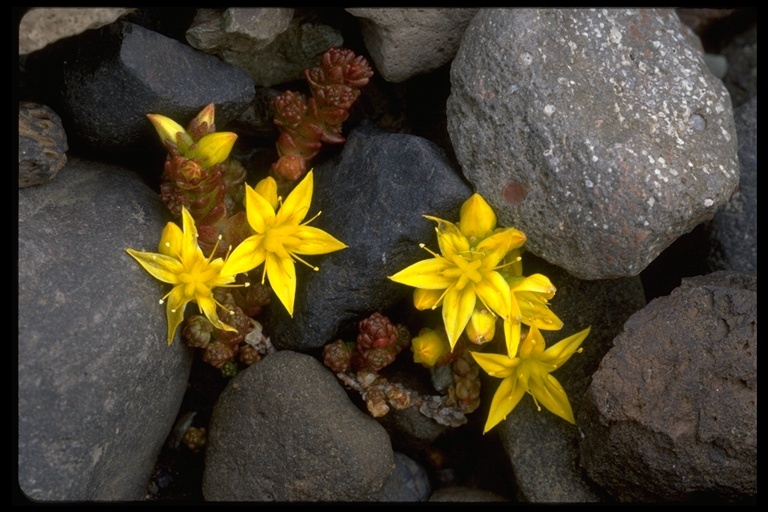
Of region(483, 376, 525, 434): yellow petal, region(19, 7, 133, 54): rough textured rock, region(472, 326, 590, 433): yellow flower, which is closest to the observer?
region(19, 7, 133, 54): rough textured rock

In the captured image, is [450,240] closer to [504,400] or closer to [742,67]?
[504,400]

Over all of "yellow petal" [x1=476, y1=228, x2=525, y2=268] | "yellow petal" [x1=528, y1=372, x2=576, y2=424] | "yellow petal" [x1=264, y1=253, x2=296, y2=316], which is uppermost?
"yellow petal" [x1=476, y1=228, x2=525, y2=268]

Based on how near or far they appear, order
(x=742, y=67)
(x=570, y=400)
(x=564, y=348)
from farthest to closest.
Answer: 1. (x=742, y=67)
2. (x=570, y=400)
3. (x=564, y=348)

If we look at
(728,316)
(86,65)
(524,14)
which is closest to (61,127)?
(86,65)

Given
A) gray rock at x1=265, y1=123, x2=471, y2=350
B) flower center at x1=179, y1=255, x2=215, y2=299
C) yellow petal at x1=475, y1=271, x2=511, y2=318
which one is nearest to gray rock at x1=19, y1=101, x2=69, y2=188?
flower center at x1=179, y1=255, x2=215, y2=299

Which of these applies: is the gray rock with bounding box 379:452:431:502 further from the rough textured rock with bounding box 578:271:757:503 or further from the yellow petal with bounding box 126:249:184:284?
the yellow petal with bounding box 126:249:184:284

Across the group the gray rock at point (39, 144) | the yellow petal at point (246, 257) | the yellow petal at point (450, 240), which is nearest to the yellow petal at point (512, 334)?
the yellow petal at point (450, 240)

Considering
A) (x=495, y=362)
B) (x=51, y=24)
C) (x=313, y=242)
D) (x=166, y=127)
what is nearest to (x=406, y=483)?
(x=495, y=362)
